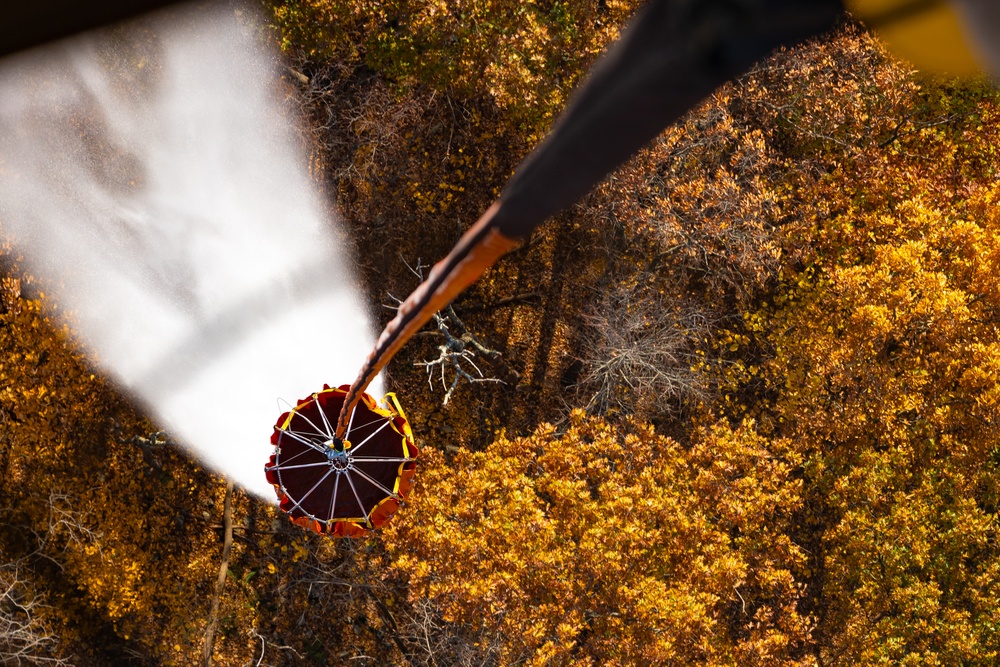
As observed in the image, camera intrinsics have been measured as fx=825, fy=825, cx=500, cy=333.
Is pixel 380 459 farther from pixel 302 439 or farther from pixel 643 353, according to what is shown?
pixel 643 353

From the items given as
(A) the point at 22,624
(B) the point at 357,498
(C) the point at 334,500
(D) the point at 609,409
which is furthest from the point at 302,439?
(A) the point at 22,624

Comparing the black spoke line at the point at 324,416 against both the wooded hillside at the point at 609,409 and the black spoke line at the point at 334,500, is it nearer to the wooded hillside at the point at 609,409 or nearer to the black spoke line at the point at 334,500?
the black spoke line at the point at 334,500

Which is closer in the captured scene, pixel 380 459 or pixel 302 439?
pixel 302 439

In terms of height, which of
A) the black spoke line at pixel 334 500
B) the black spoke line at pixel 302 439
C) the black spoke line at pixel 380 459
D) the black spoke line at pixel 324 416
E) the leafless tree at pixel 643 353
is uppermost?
the leafless tree at pixel 643 353

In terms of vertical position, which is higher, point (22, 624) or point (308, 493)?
point (308, 493)

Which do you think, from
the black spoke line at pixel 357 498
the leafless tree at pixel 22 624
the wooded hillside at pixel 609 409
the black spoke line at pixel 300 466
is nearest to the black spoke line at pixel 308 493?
the black spoke line at pixel 300 466

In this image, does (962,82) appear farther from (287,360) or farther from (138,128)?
(138,128)

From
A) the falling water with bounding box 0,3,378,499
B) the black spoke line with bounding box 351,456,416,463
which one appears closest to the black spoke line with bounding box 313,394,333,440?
the black spoke line with bounding box 351,456,416,463

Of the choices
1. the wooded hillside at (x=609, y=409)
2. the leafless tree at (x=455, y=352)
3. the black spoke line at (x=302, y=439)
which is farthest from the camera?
the leafless tree at (x=455, y=352)
